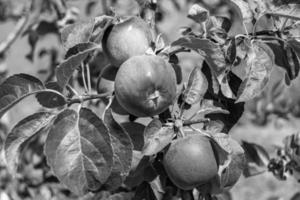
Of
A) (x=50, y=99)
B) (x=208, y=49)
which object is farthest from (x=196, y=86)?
(x=50, y=99)

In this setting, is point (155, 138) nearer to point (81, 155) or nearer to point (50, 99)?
point (81, 155)

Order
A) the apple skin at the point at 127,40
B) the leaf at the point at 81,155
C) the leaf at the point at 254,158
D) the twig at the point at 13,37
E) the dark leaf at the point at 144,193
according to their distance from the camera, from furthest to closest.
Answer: the twig at the point at 13,37, the leaf at the point at 254,158, the dark leaf at the point at 144,193, the apple skin at the point at 127,40, the leaf at the point at 81,155

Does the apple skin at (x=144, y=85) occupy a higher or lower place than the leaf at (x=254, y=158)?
higher

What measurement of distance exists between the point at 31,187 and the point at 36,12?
0.86 m

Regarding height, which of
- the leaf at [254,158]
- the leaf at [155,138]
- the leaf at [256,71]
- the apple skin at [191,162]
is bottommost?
the leaf at [254,158]

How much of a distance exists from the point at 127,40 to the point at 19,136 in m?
0.33

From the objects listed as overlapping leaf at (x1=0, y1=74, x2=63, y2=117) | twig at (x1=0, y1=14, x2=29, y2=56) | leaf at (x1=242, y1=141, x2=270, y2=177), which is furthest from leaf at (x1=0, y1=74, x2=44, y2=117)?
twig at (x1=0, y1=14, x2=29, y2=56)

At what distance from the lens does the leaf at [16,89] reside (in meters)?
1.12

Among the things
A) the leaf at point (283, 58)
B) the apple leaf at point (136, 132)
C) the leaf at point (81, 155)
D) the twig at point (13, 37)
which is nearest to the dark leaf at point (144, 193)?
the apple leaf at point (136, 132)

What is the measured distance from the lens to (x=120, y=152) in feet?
3.56

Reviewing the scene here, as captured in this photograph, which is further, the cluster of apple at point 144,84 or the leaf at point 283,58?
the leaf at point 283,58

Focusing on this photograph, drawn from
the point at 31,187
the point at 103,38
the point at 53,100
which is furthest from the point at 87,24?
the point at 31,187

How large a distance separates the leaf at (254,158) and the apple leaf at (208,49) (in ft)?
1.98

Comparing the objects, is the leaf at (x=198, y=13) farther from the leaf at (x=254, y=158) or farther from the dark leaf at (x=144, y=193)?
the leaf at (x=254, y=158)
